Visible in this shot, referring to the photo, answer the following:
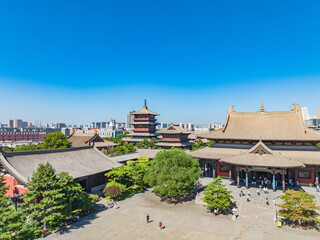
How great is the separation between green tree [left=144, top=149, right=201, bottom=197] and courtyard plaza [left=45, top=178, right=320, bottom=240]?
217 cm

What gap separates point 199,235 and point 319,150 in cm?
2911

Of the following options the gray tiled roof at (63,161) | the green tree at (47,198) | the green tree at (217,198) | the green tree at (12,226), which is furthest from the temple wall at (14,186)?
the green tree at (217,198)

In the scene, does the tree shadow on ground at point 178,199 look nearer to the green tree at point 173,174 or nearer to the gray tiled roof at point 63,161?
the green tree at point 173,174

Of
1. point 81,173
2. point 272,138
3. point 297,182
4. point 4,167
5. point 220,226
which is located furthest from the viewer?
point 272,138

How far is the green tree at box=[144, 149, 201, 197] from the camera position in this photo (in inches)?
1126

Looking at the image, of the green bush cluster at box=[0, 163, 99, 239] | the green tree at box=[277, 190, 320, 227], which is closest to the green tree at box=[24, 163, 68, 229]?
the green bush cluster at box=[0, 163, 99, 239]

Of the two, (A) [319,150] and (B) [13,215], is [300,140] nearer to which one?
(A) [319,150]

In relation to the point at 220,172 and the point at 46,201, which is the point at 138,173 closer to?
the point at 220,172

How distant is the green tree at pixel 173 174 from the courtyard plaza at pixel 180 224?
7.11 ft

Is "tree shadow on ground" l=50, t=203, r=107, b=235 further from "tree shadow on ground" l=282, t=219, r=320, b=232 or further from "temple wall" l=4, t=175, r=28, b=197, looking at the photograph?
"tree shadow on ground" l=282, t=219, r=320, b=232

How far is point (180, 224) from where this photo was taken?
919 inches

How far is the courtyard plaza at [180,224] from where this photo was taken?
2080 cm

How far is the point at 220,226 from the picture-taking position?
890 inches

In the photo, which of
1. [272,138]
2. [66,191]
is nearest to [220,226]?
[66,191]
